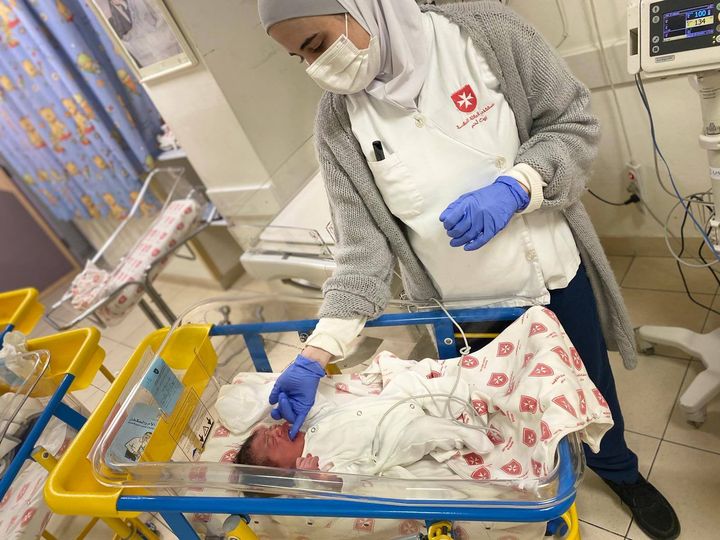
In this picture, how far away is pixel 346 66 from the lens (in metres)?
0.85

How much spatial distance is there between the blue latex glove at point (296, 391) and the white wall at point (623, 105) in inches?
59.6

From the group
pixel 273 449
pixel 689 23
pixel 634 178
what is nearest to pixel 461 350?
pixel 273 449

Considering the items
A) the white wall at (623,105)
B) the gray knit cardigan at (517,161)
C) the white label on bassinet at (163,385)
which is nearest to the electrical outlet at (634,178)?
the white wall at (623,105)

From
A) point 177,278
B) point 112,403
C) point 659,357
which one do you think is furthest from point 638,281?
→ point 177,278

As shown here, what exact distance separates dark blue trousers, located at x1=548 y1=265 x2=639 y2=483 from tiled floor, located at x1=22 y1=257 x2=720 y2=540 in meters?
0.26

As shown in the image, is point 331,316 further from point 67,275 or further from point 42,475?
point 67,275

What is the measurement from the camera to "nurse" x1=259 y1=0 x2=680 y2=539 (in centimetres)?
86

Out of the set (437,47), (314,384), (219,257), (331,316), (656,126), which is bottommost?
(219,257)

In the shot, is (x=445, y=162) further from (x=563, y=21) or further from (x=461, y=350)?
(x=563, y=21)

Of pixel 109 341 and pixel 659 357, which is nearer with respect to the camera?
pixel 659 357

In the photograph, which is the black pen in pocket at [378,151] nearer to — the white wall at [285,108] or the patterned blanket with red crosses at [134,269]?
the white wall at [285,108]

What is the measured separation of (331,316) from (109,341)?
303 centimetres

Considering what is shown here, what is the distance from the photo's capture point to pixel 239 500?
784 mm

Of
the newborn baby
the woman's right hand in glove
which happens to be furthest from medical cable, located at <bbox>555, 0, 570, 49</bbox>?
the woman's right hand in glove
